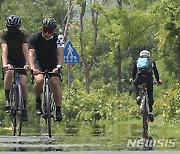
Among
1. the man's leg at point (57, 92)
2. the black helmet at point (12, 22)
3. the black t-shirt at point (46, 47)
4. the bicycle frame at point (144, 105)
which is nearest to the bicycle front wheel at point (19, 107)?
the man's leg at point (57, 92)

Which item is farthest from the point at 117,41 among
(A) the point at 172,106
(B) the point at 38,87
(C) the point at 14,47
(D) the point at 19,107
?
A: (B) the point at 38,87

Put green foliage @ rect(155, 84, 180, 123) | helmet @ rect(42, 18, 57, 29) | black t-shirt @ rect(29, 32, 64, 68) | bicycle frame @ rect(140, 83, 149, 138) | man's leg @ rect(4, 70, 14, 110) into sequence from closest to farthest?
helmet @ rect(42, 18, 57, 29)
black t-shirt @ rect(29, 32, 64, 68)
man's leg @ rect(4, 70, 14, 110)
bicycle frame @ rect(140, 83, 149, 138)
green foliage @ rect(155, 84, 180, 123)

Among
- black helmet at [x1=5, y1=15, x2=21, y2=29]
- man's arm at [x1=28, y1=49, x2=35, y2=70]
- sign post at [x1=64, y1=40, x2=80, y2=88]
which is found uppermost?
sign post at [x1=64, y1=40, x2=80, y2=88]

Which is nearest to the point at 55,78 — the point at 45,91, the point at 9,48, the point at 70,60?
the point at 45,91

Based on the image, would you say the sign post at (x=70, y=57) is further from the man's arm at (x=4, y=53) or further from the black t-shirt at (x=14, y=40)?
the man's arm at (x=4, y=53)

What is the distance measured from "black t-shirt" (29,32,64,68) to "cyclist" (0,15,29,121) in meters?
0.40

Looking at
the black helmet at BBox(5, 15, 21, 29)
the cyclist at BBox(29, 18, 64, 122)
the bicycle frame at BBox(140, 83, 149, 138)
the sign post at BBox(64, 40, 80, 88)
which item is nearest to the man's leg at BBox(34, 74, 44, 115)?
the cyclist at BBox(29, 18, 64, 122)

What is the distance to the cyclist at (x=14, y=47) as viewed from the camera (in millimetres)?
11195

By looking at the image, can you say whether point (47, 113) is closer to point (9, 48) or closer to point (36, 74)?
point (36, 74)

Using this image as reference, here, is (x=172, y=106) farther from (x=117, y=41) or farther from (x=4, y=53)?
(x=117, y=41)

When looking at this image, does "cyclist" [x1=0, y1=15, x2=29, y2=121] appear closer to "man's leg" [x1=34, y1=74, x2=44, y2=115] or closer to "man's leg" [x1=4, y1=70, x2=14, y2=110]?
"man's leg" [x1=4, y1=70, x2=14, y2=110]

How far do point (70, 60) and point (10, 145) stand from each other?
43.9ft

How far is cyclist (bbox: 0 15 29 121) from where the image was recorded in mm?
11195

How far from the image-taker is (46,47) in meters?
10.8
